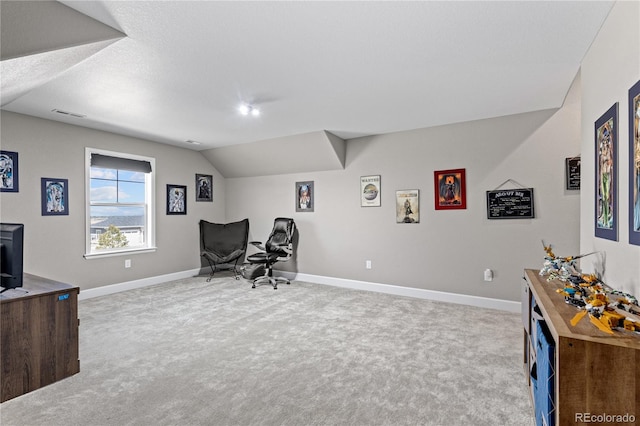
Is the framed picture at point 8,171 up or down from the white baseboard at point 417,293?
up

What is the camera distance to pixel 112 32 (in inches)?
77.2

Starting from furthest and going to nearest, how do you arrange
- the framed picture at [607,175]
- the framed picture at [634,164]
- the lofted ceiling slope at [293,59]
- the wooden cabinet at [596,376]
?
1. the lofted ceiling slope at [293,59]
2. the framed picture at [607,175]
3. the framed picture at [634,164]
4. the wooden cabinet at [596,376]

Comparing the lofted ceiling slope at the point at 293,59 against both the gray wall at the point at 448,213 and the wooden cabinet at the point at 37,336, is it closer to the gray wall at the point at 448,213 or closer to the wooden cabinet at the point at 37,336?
the gray wall at the point at 448,213

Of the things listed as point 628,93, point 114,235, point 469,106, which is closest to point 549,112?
point 469,106

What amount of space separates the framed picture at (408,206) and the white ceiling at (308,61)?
41.2 inches

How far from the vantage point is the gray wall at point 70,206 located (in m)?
3.71

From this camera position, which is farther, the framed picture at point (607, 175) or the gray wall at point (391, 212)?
the gray wall at point (391, 212)

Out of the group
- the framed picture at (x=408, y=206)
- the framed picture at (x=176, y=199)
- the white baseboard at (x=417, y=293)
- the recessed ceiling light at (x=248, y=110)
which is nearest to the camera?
the recessed ceiling light at (x=248, y=110)

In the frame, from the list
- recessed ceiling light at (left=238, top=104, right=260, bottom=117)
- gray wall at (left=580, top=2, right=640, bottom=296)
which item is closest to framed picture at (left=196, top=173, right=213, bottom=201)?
recessed ceiling light at (left=238, top=104, right=260, bottom=117)

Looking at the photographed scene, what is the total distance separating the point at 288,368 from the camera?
2373 millimetres

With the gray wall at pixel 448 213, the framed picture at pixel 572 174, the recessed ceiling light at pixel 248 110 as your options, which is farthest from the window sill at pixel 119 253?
the framed picture at pixel 572 174

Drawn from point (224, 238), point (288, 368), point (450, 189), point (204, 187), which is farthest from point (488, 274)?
point (204, 187)

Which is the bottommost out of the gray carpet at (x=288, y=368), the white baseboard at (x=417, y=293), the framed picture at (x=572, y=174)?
the gray carpet at (x=288, y=368)

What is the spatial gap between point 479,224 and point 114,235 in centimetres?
527
